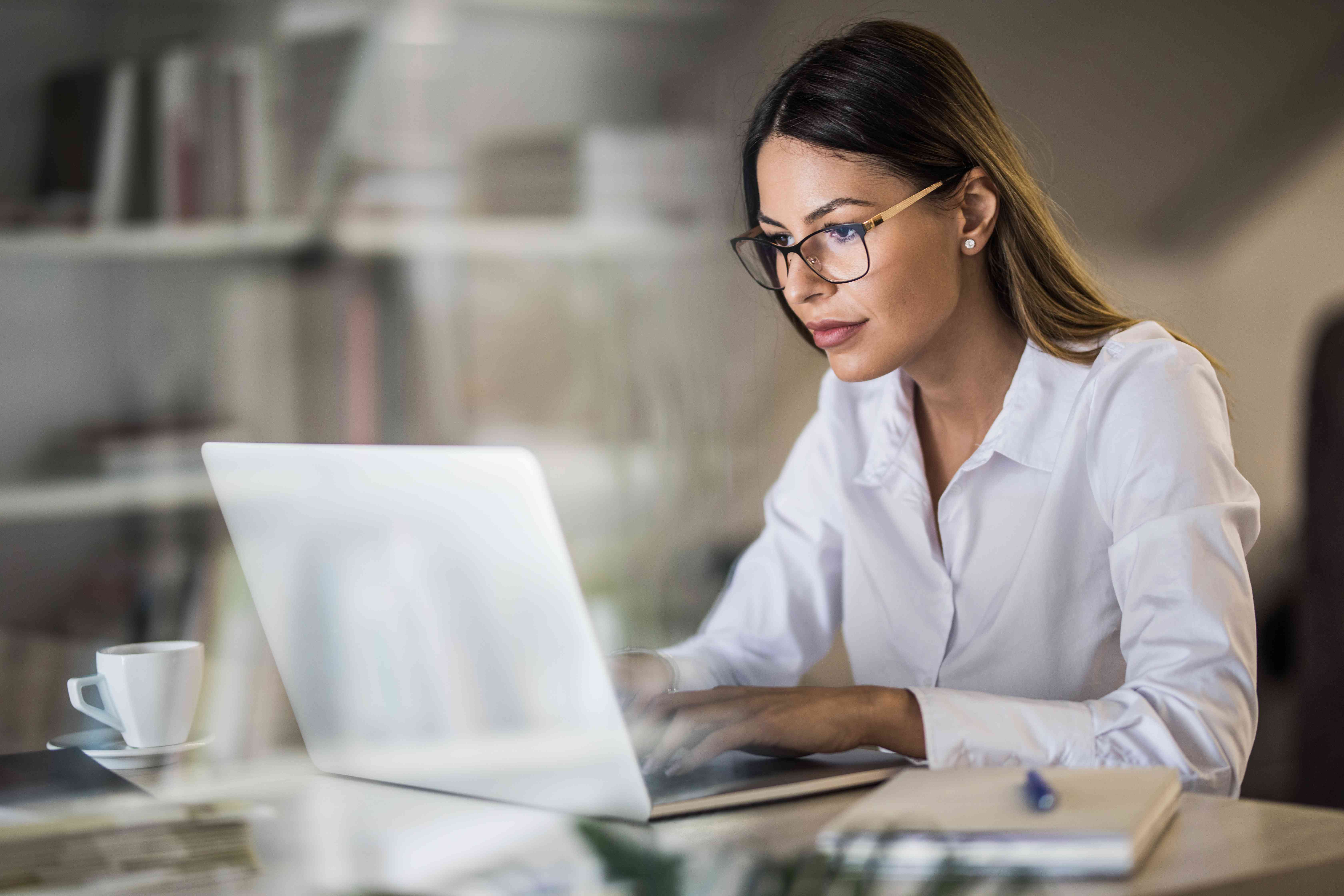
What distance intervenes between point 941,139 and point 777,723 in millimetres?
631

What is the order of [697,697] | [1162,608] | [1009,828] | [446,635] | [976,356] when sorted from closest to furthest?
[1009,828]
[446,635]
[697,697]
[1162,608]
[976,356]

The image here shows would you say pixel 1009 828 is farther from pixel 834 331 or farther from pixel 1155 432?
pixel 834 331

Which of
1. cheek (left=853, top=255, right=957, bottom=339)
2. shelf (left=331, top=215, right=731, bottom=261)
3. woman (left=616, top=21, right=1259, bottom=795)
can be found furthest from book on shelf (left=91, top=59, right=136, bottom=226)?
cheek (left=853, top=255, right=957, bottom=339)

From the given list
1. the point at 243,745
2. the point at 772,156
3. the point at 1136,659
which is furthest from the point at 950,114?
the point at 243,745

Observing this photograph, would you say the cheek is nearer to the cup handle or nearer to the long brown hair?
the long brown hair

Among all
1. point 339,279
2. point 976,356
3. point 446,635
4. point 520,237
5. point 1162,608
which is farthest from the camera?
point 520,237

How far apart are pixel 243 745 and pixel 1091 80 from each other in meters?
2.21

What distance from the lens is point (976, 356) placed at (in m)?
1.33

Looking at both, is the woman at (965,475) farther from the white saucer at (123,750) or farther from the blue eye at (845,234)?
the white saucer at (123,750)

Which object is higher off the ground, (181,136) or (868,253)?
(181,136)

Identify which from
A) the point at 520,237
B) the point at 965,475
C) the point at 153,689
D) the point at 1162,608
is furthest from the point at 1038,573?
the point at 520,237

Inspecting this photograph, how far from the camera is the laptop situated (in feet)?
2.20

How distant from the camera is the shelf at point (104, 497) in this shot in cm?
189

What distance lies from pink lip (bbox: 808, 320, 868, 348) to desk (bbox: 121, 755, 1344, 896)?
542mm
